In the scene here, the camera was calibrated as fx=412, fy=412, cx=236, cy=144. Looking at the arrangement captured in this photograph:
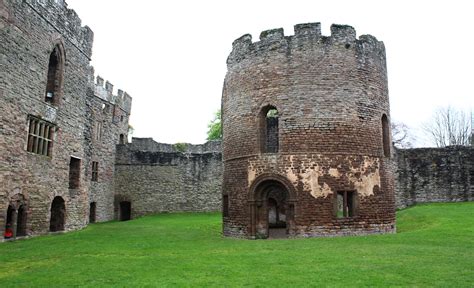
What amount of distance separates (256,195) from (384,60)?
313 inches

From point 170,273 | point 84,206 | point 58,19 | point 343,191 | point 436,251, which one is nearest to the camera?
point 170,273

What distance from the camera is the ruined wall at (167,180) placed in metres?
32.0

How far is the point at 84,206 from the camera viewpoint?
71.5ft

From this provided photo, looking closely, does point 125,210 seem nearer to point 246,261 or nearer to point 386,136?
point 386,136

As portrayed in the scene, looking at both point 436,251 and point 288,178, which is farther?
point 288,178

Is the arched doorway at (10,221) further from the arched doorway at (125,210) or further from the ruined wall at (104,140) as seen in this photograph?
the arched doorway at (125,210)

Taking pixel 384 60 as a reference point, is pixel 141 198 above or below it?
below

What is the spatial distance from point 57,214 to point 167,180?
523 inches

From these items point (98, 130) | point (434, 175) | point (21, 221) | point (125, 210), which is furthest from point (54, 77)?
point (434, 175)

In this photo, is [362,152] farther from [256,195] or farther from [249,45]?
[249,45]

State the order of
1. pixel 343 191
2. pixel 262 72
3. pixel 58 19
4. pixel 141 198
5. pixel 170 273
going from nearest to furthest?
pixel 170 273
pixel 343 191
pixel 262 72
pixel 58 19
pixel 141 198

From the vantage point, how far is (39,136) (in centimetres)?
1723

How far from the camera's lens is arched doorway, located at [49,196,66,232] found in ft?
63.3

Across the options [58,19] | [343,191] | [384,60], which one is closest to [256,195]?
[343,191]
